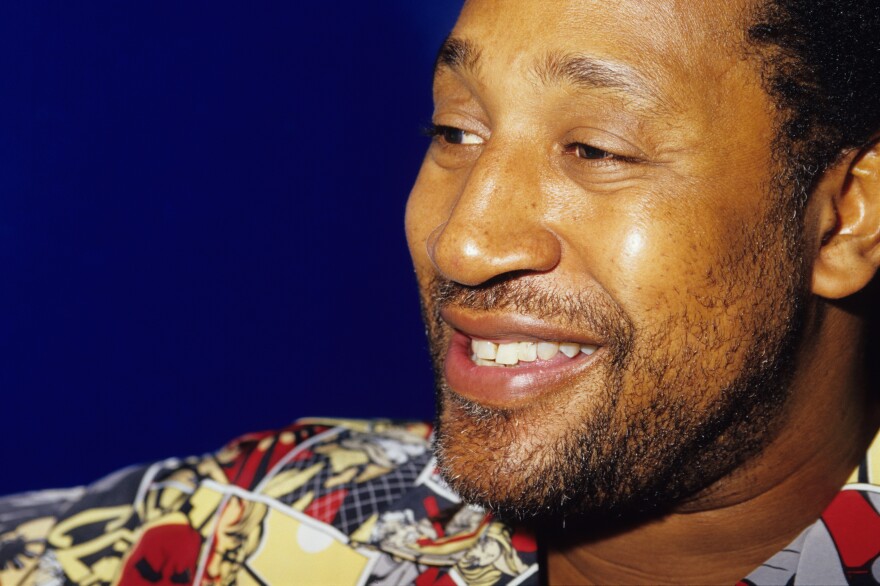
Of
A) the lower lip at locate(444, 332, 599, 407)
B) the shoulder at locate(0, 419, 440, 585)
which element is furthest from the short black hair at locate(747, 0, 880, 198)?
the shoulder at locate(0, 419, 440, 585)

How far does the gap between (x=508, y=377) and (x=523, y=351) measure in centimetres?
4

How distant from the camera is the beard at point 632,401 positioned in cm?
113

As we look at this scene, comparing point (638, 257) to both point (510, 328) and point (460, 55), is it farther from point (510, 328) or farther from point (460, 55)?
point (460, 55)

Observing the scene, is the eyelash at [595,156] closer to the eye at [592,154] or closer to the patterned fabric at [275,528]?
the eye at [592,154]

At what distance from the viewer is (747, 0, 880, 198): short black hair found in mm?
1121

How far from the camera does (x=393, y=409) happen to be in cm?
292

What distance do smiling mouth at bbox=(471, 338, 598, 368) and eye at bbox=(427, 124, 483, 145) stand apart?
288 millimetres

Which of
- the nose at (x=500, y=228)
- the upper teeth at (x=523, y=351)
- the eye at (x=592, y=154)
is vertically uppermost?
the eye at (x=592, y=154)

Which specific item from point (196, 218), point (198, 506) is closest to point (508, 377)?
point (198, 506)

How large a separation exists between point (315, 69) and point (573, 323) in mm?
1594

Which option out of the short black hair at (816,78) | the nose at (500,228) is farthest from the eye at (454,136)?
the short black hair at (816,78)

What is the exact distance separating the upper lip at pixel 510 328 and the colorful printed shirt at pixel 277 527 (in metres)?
0.39

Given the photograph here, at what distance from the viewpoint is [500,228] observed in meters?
1.11

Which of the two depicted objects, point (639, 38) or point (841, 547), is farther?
point (841, 547)
